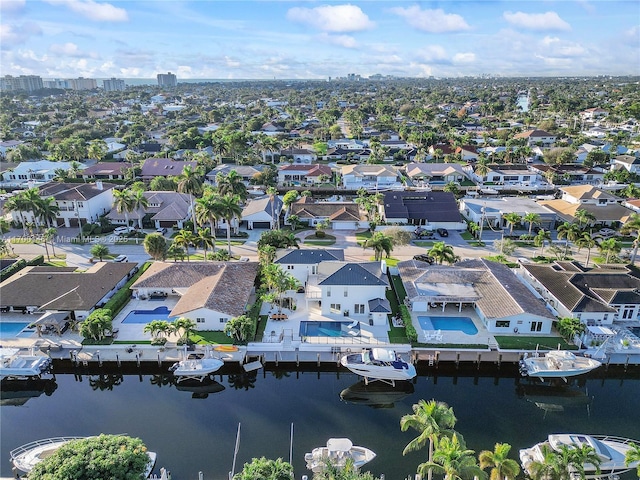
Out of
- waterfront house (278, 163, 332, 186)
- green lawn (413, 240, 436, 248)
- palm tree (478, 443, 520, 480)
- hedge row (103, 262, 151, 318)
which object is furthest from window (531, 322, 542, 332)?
waterfront house (278, 163, 332, 186)

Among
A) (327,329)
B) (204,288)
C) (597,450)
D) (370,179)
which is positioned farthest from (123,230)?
(597,450)

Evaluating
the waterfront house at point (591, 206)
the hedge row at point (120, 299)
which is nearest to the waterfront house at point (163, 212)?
the hedge row at point (120, 299)

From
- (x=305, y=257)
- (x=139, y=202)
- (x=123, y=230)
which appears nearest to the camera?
(x=305, y=257)

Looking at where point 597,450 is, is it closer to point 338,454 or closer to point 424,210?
point 338,454

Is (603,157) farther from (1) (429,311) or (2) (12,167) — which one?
(2) (12,167)

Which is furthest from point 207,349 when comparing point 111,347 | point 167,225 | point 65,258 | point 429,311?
point 167,225

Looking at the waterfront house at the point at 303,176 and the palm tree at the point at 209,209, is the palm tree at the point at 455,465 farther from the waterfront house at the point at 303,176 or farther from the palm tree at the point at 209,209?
the waterfront house at the point at 303,176
